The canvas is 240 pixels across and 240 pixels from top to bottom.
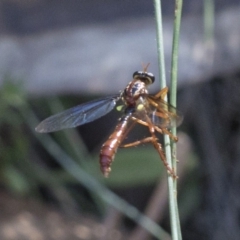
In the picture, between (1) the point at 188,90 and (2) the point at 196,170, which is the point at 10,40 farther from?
(2) the point at 196,170

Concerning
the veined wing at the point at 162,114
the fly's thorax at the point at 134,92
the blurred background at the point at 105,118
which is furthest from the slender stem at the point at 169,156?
the blurred background at the point at 105,118

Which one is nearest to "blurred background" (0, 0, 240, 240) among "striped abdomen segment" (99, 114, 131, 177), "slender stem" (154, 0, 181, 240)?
"striped abdomen segment" (99, 114, 131, 177)

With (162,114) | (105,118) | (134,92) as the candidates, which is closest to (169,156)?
(162,114)

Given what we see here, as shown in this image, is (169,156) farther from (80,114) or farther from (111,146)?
(80,114)

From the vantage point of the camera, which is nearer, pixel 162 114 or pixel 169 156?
pixel 169 156

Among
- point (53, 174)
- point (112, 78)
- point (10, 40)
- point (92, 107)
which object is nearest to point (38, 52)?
point (10, 40)

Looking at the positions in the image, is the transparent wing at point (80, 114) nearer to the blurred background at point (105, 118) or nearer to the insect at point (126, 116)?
the insect at point (126, 116)

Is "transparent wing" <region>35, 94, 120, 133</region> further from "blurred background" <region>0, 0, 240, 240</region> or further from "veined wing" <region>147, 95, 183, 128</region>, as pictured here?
"blurred background" <region>0, 0, 240, 240</region>
